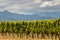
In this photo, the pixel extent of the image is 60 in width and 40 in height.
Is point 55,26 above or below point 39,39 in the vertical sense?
above

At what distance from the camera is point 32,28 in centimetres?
2227

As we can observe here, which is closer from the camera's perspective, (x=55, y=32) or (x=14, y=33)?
(x=55, y=32)

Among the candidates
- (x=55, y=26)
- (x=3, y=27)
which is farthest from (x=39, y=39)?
(x=3, y=27)

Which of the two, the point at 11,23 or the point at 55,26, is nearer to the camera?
the point at 55,26

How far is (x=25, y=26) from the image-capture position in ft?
74.2

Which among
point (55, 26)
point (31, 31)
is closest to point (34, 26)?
point (31, 31)

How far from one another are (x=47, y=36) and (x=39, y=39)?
35.3 inches

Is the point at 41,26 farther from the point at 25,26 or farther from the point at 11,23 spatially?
the point at 11,23

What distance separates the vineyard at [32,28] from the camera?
21545 mm

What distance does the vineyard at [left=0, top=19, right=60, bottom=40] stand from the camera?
21.5 meters

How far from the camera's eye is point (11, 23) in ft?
76.1

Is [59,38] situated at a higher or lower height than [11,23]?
lower

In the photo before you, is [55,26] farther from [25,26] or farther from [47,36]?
[25,26]

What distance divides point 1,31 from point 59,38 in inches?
249
